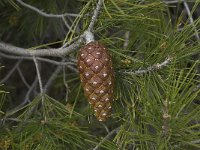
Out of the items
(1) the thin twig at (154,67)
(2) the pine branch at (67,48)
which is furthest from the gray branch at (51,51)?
(1) the thin twig at (154,67)

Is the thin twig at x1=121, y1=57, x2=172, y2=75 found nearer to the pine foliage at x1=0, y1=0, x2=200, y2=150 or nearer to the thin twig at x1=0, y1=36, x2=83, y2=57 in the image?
the pine foliage at x1=0, y1=0, x2=200, y2=150

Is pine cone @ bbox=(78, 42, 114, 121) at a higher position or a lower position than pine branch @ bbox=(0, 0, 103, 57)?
lower

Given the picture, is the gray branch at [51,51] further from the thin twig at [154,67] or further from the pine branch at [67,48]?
the thin twig at [154,67]

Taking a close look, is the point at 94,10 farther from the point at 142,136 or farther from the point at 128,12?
the point at 142,136

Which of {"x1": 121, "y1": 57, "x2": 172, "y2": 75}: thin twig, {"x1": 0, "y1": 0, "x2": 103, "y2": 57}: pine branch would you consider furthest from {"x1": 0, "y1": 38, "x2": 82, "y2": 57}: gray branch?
{"x1": 121, "y1": 57, "x2": 172, "y2": 75}: thin twig

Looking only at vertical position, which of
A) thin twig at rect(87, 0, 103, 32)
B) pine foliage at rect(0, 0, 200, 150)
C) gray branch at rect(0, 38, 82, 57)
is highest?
thin twig at rect(87, 0, 103, 32)

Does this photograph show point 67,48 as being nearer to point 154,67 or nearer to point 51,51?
point 51,51

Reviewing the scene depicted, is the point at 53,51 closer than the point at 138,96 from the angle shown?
No

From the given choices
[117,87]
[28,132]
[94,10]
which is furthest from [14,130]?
[94,10]

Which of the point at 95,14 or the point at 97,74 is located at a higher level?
the point at 95,14

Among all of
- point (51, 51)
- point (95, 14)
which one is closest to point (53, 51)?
point (51, 51)
